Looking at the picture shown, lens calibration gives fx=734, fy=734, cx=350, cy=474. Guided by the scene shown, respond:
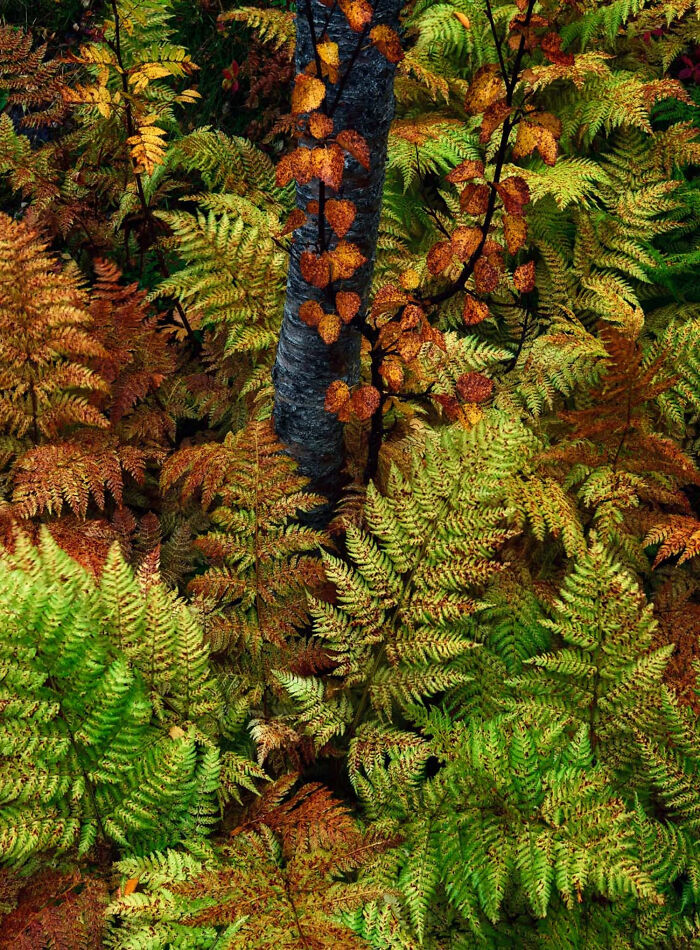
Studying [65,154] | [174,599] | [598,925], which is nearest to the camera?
[598,925]

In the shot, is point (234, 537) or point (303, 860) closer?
point (303, 860)

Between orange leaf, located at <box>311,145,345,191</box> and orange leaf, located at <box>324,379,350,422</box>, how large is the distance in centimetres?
69

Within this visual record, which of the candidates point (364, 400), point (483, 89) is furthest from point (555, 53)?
point (364, 400)

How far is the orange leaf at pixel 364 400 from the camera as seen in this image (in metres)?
2.35

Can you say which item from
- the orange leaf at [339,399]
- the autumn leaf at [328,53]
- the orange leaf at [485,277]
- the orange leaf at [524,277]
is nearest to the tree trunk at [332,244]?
the autumn leaf at [328,53]

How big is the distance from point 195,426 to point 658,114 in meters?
2.76

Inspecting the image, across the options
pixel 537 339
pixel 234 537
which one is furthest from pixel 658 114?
pixel 234 537

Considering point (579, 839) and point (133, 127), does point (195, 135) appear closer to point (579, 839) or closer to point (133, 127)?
point (133, 127)

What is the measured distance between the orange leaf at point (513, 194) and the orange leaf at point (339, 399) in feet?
2.41

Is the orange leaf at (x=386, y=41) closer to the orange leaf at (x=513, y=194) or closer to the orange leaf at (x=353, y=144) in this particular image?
the orange leaf at (x=353, y=144)

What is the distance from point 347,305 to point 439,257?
342 millimetres

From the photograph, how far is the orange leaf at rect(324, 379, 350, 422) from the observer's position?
2379 millimetres

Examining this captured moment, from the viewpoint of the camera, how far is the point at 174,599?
240 cm

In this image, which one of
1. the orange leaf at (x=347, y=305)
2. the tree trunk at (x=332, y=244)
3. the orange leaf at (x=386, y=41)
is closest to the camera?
the orange leaf at (x=386, y=41)
